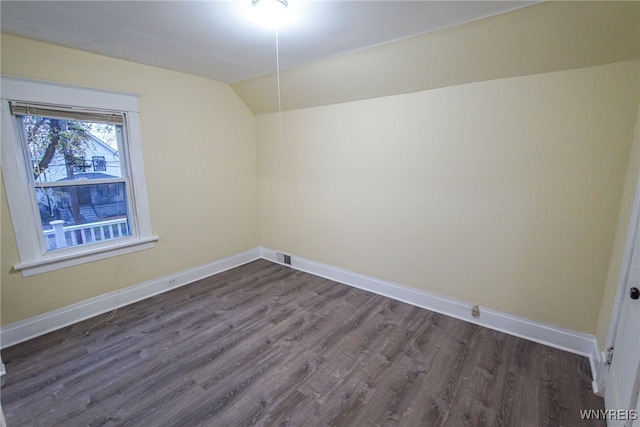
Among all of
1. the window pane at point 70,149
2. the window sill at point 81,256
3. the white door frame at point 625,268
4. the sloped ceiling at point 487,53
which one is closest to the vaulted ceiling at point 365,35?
the sloped ceiling at point 487,53

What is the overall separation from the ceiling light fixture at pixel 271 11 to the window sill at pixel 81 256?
2.50 metres

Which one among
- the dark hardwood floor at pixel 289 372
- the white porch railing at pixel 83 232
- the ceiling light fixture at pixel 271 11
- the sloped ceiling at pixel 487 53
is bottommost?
the dark hardwood floor at pixel 289 372

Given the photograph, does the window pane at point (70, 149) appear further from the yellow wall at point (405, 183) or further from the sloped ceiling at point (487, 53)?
the sloped ceiling at point (487, 53)

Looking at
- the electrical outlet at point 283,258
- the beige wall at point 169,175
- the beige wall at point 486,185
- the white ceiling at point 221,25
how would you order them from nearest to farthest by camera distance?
the white ceiling at point 221,25 → the beige wall at point 486,185 → the beige wall at point 169,175 → the electrical outlet at point 283,258

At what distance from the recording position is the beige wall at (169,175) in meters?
2.35

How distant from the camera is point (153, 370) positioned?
211 cm

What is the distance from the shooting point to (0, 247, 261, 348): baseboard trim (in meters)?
2.38

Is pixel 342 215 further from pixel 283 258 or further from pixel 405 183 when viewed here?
pixel 283 258

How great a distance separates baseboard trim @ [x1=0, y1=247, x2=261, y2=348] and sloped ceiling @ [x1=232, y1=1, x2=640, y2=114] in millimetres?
2529

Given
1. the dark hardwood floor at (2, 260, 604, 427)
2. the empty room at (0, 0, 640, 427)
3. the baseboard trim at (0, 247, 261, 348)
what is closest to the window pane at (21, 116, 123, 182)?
the empty room at (0, 0, 640, 427)

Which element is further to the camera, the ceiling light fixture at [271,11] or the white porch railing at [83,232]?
the white porch railing at [83,232]

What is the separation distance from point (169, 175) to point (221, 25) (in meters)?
1.84

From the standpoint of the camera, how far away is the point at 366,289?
332 centimetres

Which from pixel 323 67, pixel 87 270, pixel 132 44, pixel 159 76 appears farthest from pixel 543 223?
pixel 87 270
